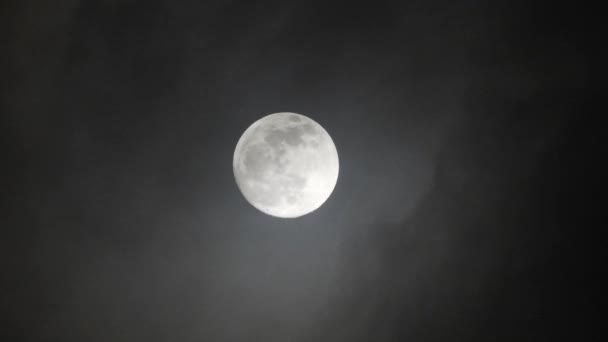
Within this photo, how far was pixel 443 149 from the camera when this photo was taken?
5.29 m

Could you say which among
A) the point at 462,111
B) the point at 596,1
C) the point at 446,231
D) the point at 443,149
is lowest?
the point at 446,231

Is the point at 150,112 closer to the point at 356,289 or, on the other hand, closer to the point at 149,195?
the point at 149,195

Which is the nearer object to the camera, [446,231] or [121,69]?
[121,69]

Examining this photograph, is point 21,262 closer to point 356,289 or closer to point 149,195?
point 149,195

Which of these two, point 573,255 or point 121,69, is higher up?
point 121,69

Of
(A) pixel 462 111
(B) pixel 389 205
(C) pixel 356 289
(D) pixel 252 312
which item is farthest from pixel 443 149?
(D) pixel 252 312

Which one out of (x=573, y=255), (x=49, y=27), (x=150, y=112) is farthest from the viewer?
(x=573, y=255)

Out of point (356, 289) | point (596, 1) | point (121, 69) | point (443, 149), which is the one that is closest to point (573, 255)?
point (443, 149)

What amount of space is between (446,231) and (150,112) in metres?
4.09

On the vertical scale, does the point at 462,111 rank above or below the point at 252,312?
above

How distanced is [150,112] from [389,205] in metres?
3.26

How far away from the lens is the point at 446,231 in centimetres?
534

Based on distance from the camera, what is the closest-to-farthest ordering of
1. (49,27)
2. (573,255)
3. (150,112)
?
(49,27) → (150,112) → (573,255)

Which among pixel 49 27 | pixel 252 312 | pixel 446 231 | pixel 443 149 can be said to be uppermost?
pixel 49 27
